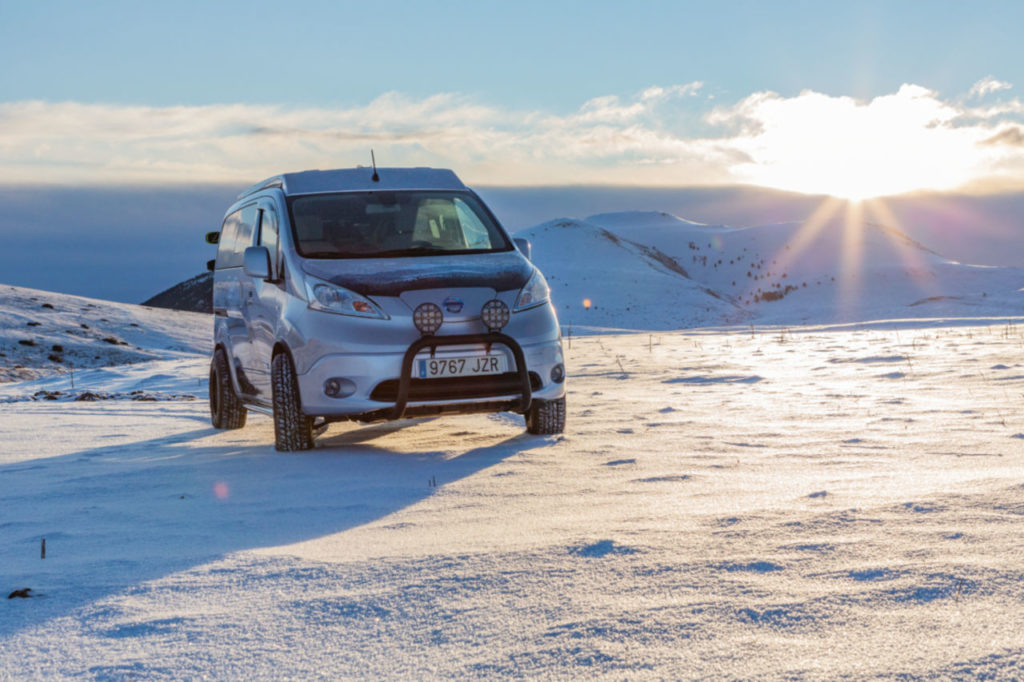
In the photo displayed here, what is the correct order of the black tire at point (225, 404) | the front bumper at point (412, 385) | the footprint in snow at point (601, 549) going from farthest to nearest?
the black tire at point (225, 404)
the front bumper at point (412, 385)
the footprint in snow at point (601, 549)

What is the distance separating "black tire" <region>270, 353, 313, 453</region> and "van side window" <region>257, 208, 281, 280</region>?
70cm

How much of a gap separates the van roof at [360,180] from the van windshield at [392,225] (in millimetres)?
113

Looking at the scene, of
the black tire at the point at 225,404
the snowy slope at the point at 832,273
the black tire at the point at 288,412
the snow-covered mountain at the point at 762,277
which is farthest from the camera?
the snow-covered mountain at the point at 762,277

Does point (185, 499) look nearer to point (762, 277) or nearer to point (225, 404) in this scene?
point (225, 404)

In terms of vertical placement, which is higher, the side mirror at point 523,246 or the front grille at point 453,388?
the side mirror at point 523,246

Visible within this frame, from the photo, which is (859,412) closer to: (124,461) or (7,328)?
(124,461)

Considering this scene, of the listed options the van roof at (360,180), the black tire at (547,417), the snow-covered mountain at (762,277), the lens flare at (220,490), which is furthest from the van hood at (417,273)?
the snow-covered mountain at (762,277)

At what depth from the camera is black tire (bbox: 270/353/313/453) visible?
22.1ft

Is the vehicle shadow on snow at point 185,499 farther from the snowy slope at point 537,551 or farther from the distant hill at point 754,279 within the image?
the distant hill at point 754,279

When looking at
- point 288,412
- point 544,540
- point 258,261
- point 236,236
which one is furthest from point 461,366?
point 236,236

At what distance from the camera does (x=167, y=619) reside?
3119mm

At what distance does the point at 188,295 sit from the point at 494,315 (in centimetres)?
4471

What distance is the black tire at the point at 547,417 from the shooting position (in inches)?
278

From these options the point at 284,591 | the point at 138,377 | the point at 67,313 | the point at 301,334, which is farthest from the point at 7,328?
the point at 284,591
